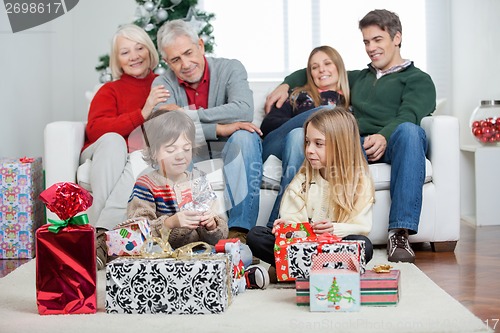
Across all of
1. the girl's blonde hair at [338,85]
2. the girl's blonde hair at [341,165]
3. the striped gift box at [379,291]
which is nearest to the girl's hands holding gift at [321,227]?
the girl's blonde hair at [341,165]

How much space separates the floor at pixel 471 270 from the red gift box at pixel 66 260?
87 cm

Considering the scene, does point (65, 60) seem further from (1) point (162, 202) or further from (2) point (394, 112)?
(1) point (162, 202)

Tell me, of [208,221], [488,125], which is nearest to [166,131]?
[208,221]

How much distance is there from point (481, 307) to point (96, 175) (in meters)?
1.65

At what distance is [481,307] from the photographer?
86.1 inches

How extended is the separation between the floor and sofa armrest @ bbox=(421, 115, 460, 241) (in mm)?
123

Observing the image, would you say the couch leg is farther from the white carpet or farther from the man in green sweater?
the white carpet

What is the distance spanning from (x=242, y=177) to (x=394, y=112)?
2.62ft

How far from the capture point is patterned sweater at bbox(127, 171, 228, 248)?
271cm

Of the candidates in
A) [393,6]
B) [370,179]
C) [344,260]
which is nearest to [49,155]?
[370,179]

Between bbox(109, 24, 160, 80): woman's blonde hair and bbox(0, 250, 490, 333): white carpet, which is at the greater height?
bbox(109, 24, 160, 80): woman's blonde hair

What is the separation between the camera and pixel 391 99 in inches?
136

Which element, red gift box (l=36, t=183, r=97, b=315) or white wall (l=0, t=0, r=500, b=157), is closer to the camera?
red gift box (l=36, t=183, r=97, b=315)

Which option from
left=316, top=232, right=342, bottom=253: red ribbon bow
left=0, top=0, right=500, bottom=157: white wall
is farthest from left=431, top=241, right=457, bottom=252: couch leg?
left=0, top=0, right=500, bottom=157: white wall
